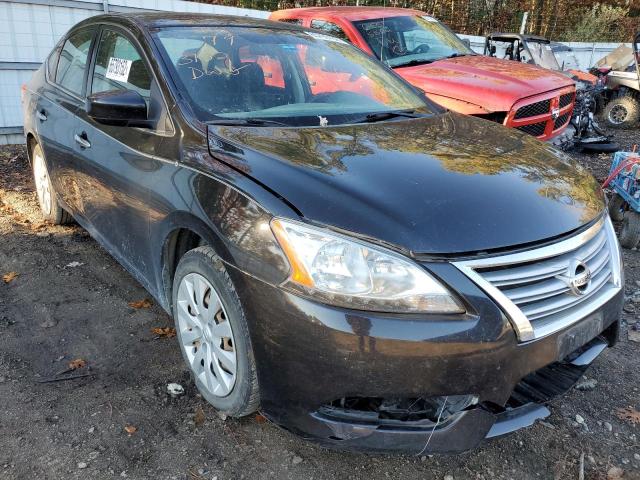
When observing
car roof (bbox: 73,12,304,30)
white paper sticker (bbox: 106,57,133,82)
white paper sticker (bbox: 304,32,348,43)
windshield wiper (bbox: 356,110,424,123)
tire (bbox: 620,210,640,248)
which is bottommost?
tire (bbox: 620,210,640,248)

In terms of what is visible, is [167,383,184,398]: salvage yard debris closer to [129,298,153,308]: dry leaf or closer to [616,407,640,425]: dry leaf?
[129,298,153,308]: dry leaf

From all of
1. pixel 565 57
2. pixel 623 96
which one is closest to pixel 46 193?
pixel 623 96

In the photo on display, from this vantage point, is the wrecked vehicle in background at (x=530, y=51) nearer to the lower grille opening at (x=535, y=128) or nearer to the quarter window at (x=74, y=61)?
the lower grille opening at (x=535, y=128)

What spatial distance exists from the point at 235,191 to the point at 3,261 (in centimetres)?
281

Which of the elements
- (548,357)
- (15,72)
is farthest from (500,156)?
(15,72)

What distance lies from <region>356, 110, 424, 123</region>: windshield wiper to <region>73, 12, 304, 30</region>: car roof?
1025mm

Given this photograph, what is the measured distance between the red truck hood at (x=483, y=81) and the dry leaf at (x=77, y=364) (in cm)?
430

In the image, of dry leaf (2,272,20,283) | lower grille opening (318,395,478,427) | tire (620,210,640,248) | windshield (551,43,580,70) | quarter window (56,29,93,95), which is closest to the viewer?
lower grille opening (318,395,478,427)

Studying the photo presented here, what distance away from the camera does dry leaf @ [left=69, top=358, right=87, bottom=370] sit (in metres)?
2.88

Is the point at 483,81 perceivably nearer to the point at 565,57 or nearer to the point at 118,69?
the point at 118,69

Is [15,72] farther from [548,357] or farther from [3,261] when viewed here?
[548,357]

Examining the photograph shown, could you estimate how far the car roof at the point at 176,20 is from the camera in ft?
10.5

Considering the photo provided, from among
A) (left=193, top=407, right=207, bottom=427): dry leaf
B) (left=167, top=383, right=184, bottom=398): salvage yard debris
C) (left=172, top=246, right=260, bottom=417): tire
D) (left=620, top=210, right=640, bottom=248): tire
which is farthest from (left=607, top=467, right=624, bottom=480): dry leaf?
(left=620, top=210, right=640, bottom=248): tire

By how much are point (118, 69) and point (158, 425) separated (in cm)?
199
